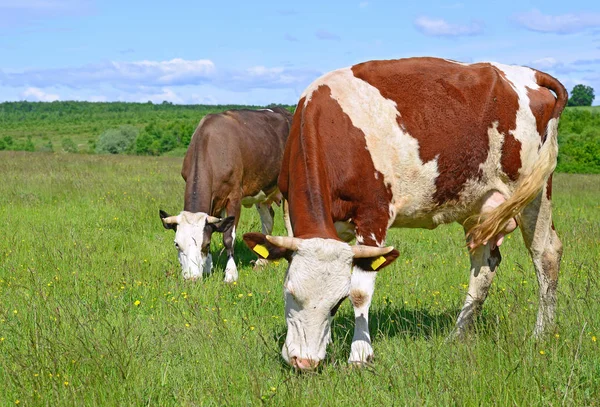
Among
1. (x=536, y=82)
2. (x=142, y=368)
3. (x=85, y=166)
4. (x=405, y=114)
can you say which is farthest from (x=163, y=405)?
(x=85, y=166)

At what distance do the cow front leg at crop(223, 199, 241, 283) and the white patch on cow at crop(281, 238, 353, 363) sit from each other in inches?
164

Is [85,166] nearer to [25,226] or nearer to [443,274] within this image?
[25,226]

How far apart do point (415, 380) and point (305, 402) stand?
76 cm

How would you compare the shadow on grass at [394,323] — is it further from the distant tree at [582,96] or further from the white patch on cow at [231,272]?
the distant tree at [582,96]

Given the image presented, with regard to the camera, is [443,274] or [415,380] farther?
[443,274]

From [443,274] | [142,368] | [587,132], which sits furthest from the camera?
[587,132]

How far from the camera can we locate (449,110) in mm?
5719

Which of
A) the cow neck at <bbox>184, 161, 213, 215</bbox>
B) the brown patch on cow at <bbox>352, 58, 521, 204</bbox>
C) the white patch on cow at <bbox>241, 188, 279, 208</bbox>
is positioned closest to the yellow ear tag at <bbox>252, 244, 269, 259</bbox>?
the brown patch on cow at <bbox>352, 58, 521, 204</bbox>

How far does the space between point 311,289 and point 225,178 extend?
566 centimetres

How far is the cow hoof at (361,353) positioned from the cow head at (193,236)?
3505 millimetres

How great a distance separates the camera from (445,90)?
5797 mm

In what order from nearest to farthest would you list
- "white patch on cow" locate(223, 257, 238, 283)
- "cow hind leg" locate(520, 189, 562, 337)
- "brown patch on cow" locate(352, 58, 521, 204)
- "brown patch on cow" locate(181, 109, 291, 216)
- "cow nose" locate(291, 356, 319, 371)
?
"cow nose" locate(291, 356, 319, 371)
"brown patch on cow" locate(352, 58, 521, 204)
"cow hind leg" locate(520, 189, 562, 337)
"white patch on cow" locate(223, 257, 238, 283)
"brown patch on cow" locate(181, 109, 291, 216)

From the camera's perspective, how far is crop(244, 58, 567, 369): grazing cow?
464cm

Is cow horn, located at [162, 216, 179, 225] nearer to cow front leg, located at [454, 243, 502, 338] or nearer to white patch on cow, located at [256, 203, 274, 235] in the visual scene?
white patch on cow, located at [256, 203, 274, 235]
